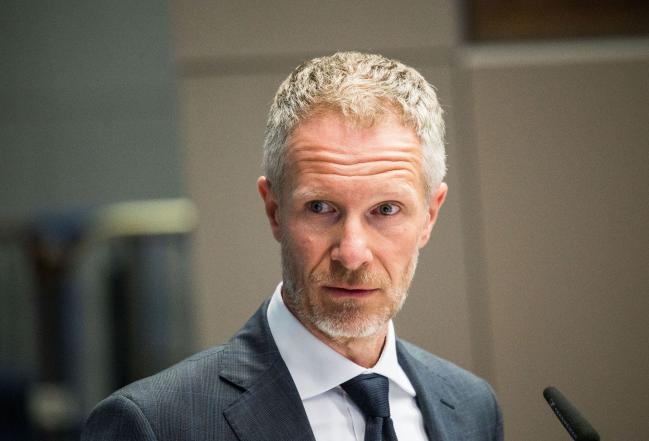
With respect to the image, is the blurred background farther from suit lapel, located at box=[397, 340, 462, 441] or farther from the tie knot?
the tie knot

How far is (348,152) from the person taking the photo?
1127 millimetres

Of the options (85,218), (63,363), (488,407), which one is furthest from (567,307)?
(85,218)

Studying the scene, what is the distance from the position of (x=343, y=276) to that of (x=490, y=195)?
48.7 inches

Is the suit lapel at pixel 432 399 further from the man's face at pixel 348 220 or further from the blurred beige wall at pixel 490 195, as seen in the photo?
the blurred beige wall at pixel 490 195

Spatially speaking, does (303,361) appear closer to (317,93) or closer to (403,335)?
(317,93)

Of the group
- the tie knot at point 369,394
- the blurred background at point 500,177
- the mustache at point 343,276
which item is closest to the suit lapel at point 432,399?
the tie knot at point 369,394

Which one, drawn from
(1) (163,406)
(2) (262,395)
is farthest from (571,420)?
(1) (163,406)

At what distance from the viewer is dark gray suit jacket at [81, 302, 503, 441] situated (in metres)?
1.08

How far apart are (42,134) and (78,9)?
3.22 feet

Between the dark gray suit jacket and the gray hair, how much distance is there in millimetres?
244

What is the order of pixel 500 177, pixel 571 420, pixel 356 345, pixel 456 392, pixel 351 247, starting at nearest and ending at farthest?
pixel 571 420, pixel 351 247, pixel 356 345, pixel 456 392, pixel 500 177

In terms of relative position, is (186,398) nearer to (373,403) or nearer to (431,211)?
(373,403)

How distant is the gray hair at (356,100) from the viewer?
3.78 feet

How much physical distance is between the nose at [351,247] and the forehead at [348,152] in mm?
63
